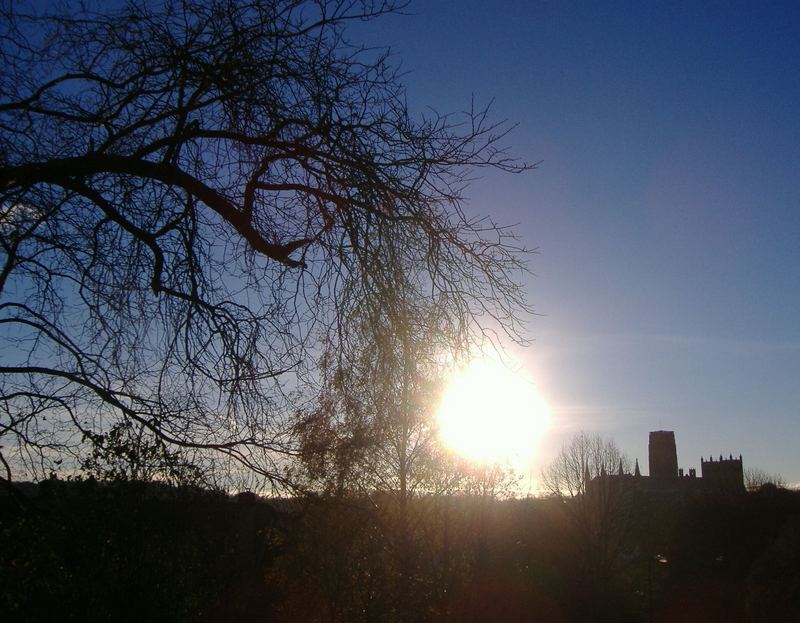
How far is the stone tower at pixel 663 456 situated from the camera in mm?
78625

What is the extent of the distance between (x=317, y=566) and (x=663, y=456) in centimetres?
7462

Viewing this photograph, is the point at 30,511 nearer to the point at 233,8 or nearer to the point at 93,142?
the point at 93,142

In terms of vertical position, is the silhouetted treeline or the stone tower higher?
the stone tower

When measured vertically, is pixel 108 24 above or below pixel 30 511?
above

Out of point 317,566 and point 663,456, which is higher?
point 663,456

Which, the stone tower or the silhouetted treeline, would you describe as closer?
the silhouetted treeline

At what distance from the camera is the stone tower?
78.6 metres

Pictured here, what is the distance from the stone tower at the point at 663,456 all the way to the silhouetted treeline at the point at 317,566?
46179 mm

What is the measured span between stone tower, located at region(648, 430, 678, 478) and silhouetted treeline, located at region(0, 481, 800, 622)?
4618 cm

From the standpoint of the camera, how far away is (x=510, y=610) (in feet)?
94.1

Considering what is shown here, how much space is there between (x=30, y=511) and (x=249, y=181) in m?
2.45

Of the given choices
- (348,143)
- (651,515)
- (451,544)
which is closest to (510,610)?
(451,544)

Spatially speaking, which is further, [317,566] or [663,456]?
[663,456]

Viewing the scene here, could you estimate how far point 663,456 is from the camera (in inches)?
3108
